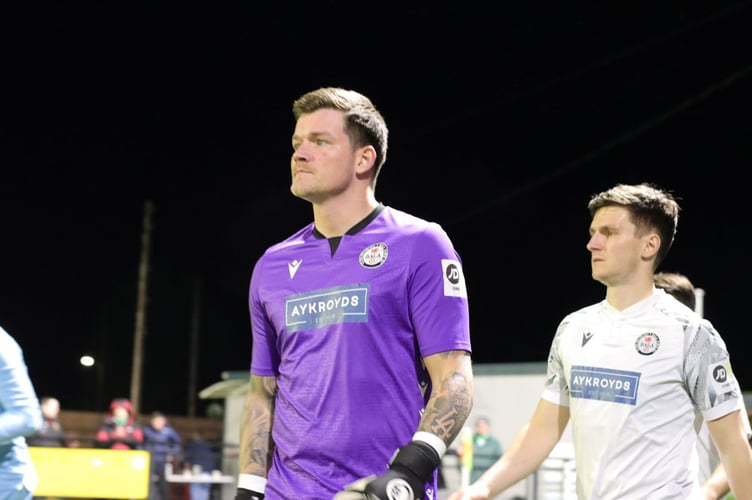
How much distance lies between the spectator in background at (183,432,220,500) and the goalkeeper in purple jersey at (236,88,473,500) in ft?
32.4

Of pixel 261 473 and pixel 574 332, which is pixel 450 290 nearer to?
pixel 261 473

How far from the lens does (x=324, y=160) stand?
12.5 ft

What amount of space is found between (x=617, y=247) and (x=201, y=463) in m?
9.65

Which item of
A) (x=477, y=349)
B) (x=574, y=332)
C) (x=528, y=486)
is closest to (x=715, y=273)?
(x=477, y=349)

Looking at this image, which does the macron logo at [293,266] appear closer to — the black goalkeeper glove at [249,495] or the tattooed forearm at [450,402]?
the tattooed forearm at [450,402]

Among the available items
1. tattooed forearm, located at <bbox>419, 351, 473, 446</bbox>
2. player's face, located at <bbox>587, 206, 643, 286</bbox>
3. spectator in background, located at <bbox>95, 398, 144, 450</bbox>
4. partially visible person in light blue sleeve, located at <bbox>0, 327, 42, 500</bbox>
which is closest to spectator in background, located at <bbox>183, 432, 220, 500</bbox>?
spectator in background, located at <bbox>95, 398, 144, 450</bbox>

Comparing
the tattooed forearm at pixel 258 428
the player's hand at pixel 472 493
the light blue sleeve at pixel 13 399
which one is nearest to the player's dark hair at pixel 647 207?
the player's hand at pixel 472 493

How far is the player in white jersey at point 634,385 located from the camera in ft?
15.5

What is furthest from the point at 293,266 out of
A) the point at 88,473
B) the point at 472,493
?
the point at 88,473

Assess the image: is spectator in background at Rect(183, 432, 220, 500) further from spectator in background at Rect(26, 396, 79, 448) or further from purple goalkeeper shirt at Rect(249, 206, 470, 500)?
purple goalkeeper shirt at Rect(249, 206, 470, 500)

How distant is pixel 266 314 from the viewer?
3.99m

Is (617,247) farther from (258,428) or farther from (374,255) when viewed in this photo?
(258,428)

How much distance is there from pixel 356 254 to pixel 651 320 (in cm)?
181

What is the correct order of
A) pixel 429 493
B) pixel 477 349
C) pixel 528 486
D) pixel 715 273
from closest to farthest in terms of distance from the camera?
pixel 429 493, pixel 528 486, pixel 715 273, pixel 477 349
